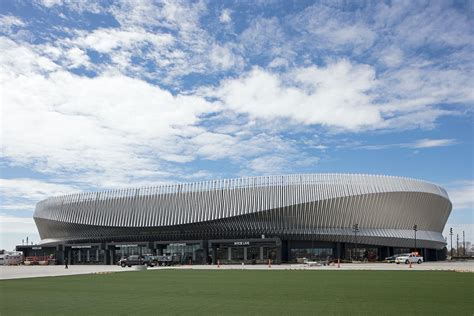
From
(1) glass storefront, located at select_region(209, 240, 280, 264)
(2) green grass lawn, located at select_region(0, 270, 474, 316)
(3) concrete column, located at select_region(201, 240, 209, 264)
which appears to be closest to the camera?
(2) green grass lawn, located at select_region(0, 270, 474, 316)

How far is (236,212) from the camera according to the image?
292ft

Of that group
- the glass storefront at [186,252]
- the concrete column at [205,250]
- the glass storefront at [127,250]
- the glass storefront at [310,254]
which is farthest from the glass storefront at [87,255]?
the glass storefront at [310,254]

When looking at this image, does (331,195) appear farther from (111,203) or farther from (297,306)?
(297,306)

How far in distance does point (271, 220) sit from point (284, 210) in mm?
2843

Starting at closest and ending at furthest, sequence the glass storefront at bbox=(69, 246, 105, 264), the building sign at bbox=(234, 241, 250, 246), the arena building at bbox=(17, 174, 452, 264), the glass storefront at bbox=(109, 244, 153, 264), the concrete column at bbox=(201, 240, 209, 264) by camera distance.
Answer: the building sign at bbox=(234, 241, 250, 246)
the concrete column at bbox=(201, 240, 209, 264)
the arena building at bbox=(17, 174, 452, 264)
the glass storefront at bbox=(109, 244, 153, 264)
the glass storefront at bbox=(69, 246, 105, 264)

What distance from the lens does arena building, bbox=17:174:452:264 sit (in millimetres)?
86062

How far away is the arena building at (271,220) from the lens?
8606 cm

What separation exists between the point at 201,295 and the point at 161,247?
7242 centimetres

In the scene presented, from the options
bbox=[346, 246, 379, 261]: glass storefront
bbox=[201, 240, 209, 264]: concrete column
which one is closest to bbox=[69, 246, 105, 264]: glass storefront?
bbox=[201, 240, 209, 264]: concrete column

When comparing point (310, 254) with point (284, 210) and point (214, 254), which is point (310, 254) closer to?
point (284, 210)

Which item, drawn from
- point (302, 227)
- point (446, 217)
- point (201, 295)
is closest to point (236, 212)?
point (302, 227)

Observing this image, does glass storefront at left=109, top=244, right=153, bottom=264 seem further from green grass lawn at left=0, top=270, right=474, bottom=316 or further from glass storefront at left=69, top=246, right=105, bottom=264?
green grass lawn at left=0, top=270, right=474, bottom=316

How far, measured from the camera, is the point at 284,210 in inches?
3440

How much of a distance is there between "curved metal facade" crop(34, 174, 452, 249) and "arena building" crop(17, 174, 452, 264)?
16 centimetres
